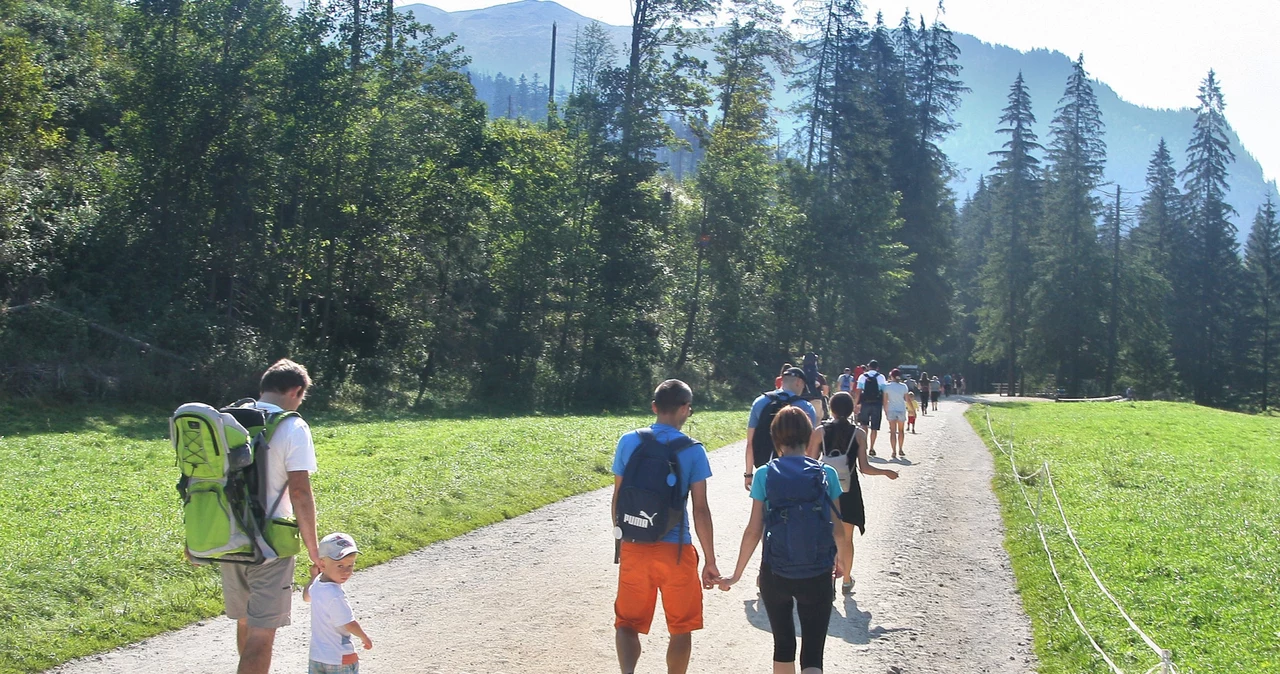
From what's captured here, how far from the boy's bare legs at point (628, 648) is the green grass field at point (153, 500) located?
3.92 meters

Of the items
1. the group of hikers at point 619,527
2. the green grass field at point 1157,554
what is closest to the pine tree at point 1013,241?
the green grass field at point 1157,554

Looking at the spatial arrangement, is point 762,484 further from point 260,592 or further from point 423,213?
point 423,213

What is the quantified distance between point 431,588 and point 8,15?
1306 inches

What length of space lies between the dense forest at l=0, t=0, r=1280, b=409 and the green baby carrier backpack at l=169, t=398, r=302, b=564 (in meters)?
22.4

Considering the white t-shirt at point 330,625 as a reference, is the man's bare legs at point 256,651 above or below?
below

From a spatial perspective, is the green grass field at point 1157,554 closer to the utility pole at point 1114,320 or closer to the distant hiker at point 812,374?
the distant hiker at point 812,374

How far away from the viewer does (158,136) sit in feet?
98.5

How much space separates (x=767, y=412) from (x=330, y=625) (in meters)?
4.79

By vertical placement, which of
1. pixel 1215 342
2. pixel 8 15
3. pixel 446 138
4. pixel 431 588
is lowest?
pixel 431 588

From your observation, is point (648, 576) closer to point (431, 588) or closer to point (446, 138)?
point (431, 588)

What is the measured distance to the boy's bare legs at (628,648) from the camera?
18.4 feet

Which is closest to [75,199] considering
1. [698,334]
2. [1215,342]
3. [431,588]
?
[698,334]

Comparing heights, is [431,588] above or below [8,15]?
below

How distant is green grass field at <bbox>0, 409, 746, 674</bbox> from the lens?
7.26 m
